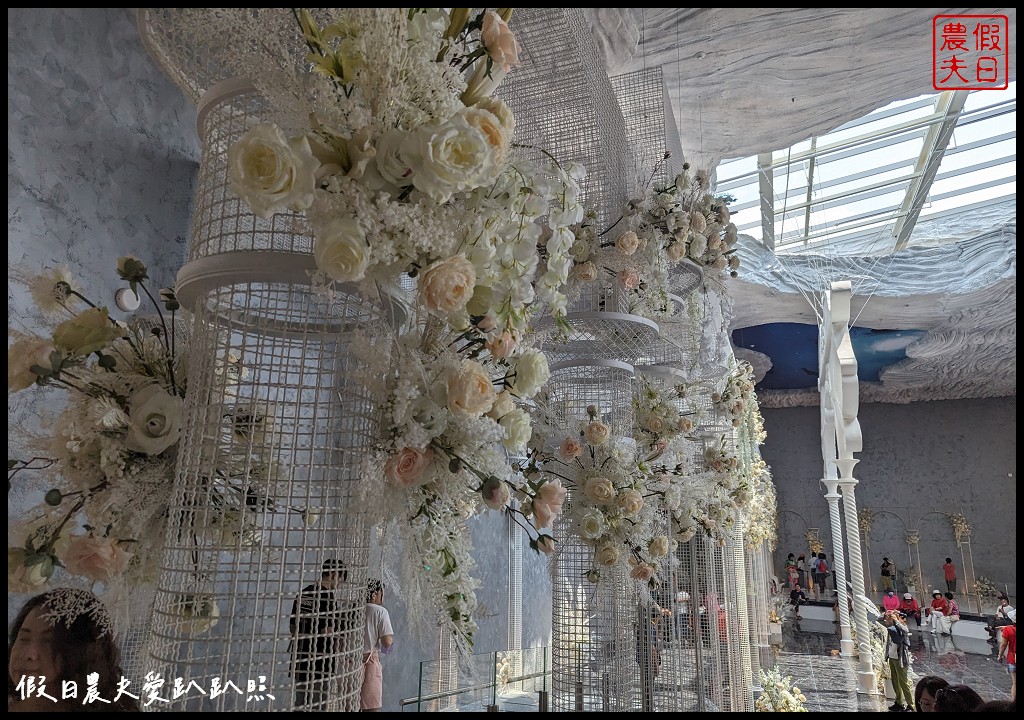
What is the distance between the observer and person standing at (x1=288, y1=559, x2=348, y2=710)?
1116mm

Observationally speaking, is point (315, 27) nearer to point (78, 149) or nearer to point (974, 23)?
point (78, 149)

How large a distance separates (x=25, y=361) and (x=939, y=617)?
47.0ft

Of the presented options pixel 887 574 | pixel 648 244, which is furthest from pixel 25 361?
pixel 887 574

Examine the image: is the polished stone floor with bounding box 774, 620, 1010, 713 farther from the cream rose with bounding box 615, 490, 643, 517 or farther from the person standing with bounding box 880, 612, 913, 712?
the cream rose with bounding box 615, 490, 643, 517

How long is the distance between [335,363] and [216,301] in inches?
11.8

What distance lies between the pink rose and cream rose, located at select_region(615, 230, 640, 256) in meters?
0.07

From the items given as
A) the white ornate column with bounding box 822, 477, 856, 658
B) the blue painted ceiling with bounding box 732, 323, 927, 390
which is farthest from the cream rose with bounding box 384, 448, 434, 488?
the blue painted ceiling with bounding box 732, 323, 927, 390

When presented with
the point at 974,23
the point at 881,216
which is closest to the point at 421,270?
the point at 974,23

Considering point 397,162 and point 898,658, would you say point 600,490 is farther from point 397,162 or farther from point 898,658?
point 898,658

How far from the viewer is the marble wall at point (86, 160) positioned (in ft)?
7.69

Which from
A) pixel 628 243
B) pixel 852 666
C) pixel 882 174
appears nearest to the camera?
pixel 628 243

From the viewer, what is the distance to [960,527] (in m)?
16.9

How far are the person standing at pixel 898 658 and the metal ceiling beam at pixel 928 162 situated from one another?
6.21 m

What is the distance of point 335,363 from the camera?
4.89ft
